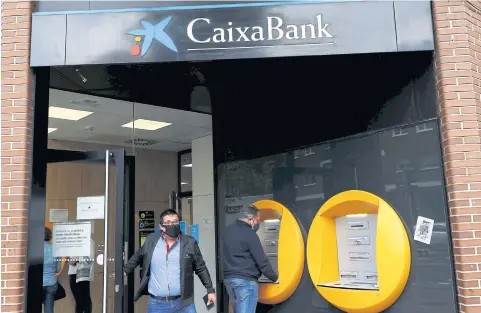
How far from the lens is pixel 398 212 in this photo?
4238 mm

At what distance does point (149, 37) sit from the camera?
4.25 m

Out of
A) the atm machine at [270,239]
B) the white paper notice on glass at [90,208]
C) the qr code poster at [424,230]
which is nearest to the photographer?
the qr code poster at [424,230]

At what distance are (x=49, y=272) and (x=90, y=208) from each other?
763 mm

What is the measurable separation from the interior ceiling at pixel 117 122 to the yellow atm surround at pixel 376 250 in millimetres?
3030

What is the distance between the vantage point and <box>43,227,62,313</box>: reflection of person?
469cm

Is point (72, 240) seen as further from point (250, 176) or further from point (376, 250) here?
point (376, 250)

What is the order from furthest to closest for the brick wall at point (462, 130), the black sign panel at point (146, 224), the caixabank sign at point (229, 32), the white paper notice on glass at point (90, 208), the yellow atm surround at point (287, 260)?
the black sign panel at point (146, 224)
the yellow atm surround at point (287, 260)
the white paper notice on glass at point (90, 208)
the caixabank sign at point (229, 32)
the brick wall at point (462, 130)

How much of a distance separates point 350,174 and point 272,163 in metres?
1.15

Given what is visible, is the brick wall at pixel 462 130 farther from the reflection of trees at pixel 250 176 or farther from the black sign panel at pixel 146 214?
the black sign panel at pixel 146 214

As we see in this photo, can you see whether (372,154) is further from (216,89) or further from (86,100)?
(86,100)

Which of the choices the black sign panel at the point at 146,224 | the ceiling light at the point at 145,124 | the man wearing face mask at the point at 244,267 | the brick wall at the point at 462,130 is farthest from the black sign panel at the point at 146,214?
the brick wall at the point at 462,130

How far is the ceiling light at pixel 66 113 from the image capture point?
21.2ft

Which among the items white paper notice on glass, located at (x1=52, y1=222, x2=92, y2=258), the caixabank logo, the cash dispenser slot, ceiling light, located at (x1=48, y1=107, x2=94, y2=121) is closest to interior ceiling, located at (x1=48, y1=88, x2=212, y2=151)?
ceiling light, located at (x1=48, y1=107, x2=94, y2=121)

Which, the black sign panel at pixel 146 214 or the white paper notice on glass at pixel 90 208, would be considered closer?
the white paper notice on glass at pixel 90 208
